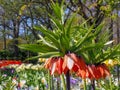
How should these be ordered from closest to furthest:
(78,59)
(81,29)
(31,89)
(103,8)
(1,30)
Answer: (78,59) → (81,29) → (31,89) → (103,8) → (1,30)

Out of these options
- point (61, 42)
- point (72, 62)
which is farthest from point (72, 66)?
point (61, 42)

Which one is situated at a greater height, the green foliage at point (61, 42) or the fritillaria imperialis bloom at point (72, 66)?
the green foliage at point (61, 42)

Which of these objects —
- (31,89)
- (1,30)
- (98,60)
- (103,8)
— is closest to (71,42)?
(98,60)

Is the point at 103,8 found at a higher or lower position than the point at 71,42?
higher

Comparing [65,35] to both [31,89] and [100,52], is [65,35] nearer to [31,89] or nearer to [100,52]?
[100,52]

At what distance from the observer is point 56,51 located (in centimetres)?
227

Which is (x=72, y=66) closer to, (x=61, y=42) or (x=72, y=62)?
(x=72, y=62)

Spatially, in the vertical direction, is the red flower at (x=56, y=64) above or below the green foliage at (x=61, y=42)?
below

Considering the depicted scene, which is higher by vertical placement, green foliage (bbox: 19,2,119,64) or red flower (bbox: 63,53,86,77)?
green foliage (bbox: 19,2,119,64)

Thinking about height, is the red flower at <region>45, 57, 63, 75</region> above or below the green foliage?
below

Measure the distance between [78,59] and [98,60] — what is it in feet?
0.96

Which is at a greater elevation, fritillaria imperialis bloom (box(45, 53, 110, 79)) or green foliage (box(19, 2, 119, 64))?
green foliage (box(19, 2, 119, 64))

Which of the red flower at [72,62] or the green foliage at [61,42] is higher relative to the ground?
the green foliage at [61,42]

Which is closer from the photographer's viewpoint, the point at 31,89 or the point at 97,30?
the point at 97,30
